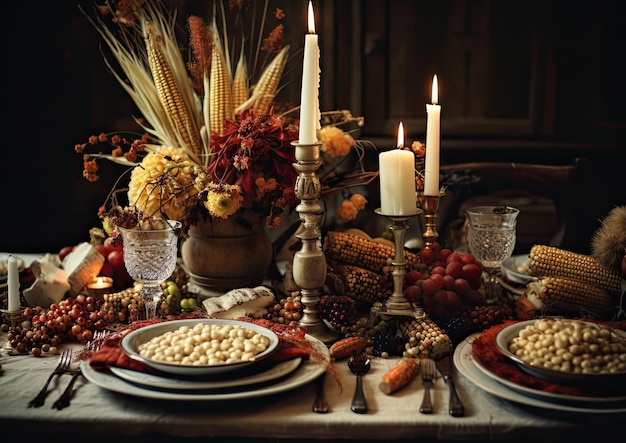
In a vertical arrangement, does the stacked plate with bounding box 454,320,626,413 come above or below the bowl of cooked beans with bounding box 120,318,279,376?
below

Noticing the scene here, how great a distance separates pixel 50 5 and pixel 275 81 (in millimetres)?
1768

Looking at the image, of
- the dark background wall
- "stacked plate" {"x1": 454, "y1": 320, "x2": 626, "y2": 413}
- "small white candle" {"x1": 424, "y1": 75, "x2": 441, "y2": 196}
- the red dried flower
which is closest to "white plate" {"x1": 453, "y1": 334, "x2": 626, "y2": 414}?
"stacked plate" {"x1": 454, "y1": 320, "x2": 626, "y2": 413}

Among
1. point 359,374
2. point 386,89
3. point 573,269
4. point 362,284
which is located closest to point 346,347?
point 359,374

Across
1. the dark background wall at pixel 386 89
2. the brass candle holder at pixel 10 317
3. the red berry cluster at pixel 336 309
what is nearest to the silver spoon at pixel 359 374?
the red berry cluster at pixel 336 309

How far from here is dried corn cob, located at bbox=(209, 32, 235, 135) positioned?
1.58 metres

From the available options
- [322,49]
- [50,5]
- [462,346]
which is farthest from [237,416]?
[50,5]

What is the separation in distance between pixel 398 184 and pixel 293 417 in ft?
1.60

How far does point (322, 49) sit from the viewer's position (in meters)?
3.08

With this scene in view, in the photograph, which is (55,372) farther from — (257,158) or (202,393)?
(257,158)

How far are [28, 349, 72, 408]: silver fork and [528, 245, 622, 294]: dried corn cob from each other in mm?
905

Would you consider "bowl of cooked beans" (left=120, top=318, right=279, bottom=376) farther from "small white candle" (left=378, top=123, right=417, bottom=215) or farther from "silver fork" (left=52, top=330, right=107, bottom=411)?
"small white candle" (left=378, top=123, right=417, bottom=215)

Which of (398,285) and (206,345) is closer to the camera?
(206,345)

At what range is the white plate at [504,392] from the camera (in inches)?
38.9

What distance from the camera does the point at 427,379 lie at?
3.67 ft
